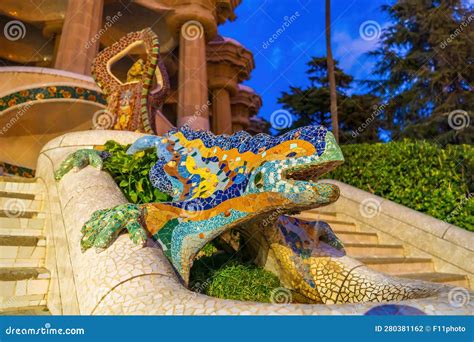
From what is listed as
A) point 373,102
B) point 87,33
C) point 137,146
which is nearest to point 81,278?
point 137,146

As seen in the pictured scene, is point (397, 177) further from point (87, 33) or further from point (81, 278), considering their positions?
point (87, 33)

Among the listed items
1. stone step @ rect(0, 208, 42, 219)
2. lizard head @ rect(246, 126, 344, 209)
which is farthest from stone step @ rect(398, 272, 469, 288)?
stone step @ rect(0, 208, 42, 219)

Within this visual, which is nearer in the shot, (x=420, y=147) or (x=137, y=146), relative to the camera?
(x=137, y=146)

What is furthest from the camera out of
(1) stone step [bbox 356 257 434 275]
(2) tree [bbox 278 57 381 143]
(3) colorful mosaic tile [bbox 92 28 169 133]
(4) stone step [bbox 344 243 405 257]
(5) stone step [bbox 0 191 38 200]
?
(2) tree [bbox 278 57 381 143]

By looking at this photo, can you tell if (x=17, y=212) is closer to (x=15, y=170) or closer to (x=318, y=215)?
(x=318, y=215)

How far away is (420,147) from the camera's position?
640 centimetres

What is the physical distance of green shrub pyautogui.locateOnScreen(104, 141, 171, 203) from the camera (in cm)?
368

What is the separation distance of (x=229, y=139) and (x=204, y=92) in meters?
13.8

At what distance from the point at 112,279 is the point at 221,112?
19828mm

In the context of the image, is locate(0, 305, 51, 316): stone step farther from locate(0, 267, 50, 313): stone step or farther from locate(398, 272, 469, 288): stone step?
locate(398, 272, 469, 288): stone step

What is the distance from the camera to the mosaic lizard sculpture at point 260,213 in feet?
7.66

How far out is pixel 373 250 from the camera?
521 cm

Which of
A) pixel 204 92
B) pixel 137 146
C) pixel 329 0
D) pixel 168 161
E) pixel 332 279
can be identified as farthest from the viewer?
pixel 204 92

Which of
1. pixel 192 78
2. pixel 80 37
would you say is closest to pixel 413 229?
pixel 80 37
